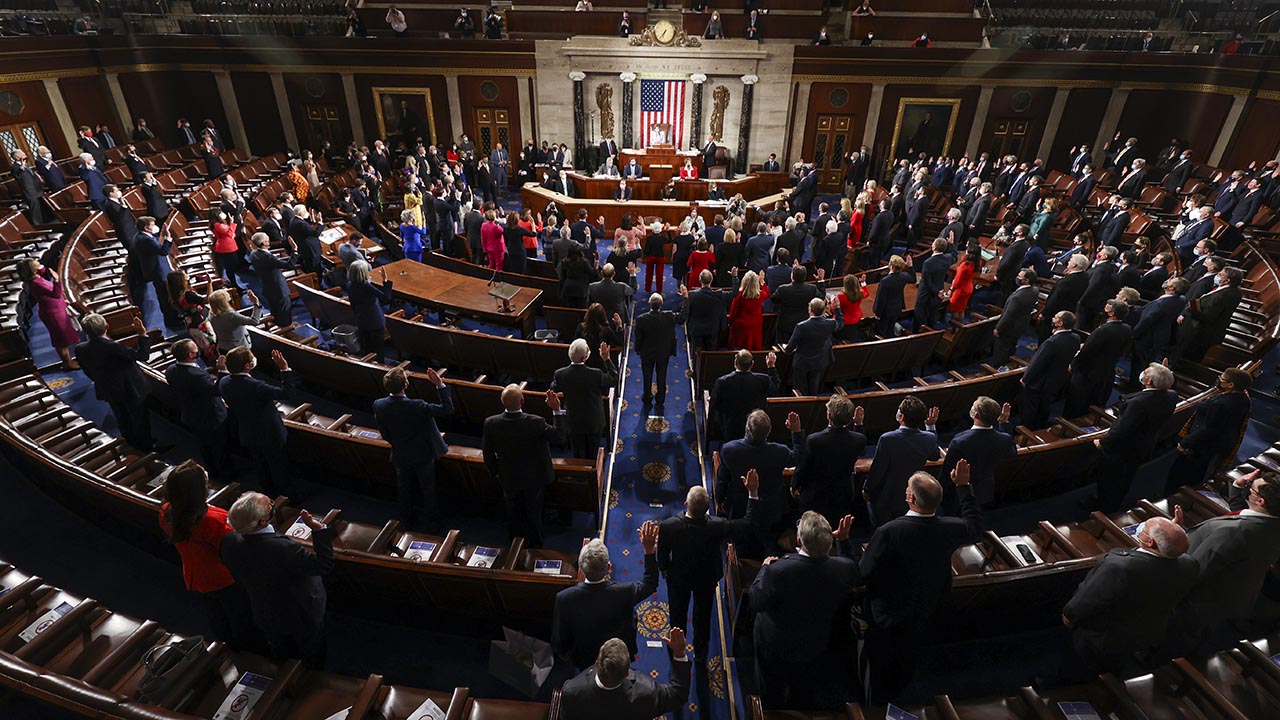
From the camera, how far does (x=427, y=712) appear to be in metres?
2.96

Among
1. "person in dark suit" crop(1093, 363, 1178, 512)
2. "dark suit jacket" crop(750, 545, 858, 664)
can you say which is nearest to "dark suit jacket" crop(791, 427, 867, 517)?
"dark suit jacket" crop(750, 545, 858, 664)

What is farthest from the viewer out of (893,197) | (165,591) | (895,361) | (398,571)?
(893,197)

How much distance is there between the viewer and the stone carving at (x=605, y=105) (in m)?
18.4

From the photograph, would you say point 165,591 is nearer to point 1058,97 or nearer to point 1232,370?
point 1232,370

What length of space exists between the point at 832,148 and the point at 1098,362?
1462cm

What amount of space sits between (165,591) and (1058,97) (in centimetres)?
2260

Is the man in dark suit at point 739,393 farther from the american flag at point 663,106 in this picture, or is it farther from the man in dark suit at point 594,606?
the american flag at point 663,106

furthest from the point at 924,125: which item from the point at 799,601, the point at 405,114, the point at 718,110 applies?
the point at 799,601

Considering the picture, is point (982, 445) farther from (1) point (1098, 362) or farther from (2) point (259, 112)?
(2) point (259, 112)

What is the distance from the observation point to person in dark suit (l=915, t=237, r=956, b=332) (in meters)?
7.62

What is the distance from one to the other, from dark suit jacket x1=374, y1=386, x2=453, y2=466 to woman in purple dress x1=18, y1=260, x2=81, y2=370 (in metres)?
5.38

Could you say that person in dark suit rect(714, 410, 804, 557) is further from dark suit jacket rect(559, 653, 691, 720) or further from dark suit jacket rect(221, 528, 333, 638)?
dark suit jacket rect(221, 528, 333, 638)

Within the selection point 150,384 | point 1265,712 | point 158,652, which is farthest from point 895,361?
point 150,384

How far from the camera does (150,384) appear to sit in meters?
5.77
